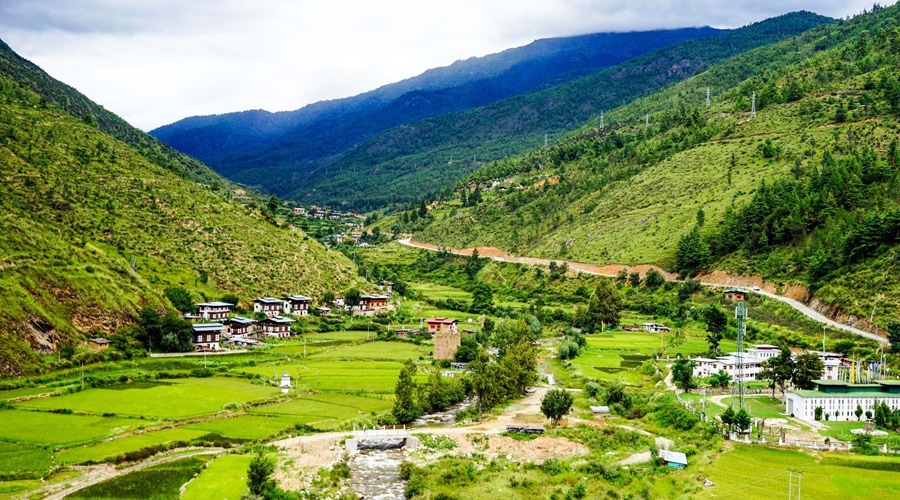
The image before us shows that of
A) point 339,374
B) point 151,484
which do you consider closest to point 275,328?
point 339,374

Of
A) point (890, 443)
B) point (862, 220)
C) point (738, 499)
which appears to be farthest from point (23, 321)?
point (862, 220)

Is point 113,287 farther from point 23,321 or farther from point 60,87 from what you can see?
point 60,87

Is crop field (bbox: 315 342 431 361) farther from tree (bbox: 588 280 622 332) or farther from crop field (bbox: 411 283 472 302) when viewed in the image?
crop field (bbox: 411 283 472 302)

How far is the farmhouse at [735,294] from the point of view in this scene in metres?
88.2

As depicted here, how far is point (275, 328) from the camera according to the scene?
8512 centimetres

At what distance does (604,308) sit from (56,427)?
60064 mm

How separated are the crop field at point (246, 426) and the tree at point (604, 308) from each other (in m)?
46.7

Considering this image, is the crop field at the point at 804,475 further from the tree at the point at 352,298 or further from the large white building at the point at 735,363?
the tree at the point at 352,298

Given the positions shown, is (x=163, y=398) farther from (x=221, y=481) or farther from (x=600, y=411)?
(x=600, y=411)

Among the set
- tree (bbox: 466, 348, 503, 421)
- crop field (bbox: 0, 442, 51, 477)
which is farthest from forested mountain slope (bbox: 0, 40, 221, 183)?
crop field (bbox: 0, 442, 51, 477)

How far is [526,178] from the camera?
175000 mm

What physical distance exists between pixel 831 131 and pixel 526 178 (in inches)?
2755

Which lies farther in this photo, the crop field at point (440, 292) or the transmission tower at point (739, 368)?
the crop field at point (440, 292)

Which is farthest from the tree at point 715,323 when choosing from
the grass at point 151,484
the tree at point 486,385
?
the grass at point 151,484
